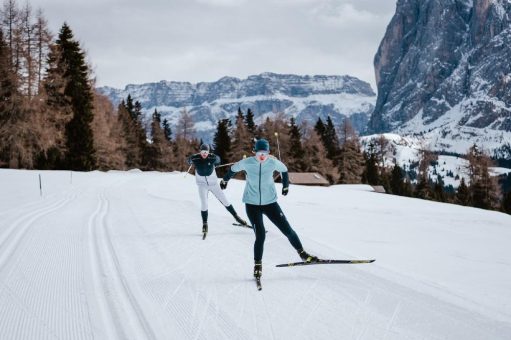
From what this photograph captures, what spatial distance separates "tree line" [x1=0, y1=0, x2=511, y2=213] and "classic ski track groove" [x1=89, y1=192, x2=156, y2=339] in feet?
57.9

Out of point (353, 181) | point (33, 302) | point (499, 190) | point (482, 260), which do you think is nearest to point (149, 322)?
point (33, 302)

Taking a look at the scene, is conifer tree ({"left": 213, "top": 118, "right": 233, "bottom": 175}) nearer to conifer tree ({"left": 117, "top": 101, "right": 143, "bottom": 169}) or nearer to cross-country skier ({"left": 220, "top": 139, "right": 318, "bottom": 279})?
conifer tree ({"left": 117, "top": 101, "right": 143, "bottom": 169})

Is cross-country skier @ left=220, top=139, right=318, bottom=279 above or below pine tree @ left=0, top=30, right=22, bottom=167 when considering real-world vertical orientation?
below

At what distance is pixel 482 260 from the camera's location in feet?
24.7

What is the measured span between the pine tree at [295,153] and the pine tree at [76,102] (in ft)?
97.3

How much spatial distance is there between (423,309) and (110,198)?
14584 mm

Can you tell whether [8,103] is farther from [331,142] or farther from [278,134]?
[331,142]

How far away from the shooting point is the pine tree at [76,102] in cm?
3766

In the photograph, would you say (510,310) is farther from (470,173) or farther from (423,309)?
(470,173)

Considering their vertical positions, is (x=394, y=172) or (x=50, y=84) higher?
(x=50, y=84)

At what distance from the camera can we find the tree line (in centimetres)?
3112

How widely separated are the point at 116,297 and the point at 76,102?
127 ft

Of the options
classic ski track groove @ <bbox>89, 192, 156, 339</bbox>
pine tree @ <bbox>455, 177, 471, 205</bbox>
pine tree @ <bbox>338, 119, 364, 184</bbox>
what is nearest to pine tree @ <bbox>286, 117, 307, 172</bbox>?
pine tree @ <bbox>338, 119, 364, 184</bbox>

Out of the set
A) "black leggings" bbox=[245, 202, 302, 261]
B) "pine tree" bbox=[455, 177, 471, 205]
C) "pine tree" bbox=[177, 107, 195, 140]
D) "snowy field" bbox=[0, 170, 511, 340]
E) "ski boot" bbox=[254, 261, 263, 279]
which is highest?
"pine tree" bbox=[177, 107, 195, 140]
